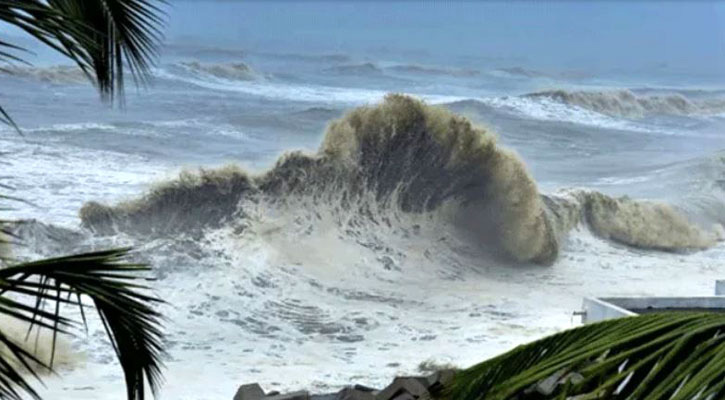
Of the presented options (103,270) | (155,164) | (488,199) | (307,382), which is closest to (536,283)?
(488,199)

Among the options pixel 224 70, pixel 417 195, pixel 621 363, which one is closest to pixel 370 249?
pixel 417 195

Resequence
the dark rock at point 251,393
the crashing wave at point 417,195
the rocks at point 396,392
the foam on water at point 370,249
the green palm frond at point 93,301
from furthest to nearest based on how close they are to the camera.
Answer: the crashing wave at point 417,195, the foam on water at point 370,249, the dark rock at point 251,393, the rocks at point 396,392, the green palm frond at point 93,301

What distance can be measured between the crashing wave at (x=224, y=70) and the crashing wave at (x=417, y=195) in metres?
1.35

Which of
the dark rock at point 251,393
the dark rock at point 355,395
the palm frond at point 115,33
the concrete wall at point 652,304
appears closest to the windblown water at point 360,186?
the dark rock at point 251,393

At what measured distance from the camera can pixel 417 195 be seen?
10.8 meters

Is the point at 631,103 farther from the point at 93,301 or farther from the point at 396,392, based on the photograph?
the point at 93,301

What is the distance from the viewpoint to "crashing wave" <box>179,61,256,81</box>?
37.2 ft

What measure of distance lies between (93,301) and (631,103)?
1129 centimetres

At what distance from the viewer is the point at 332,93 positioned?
1112 centimetres

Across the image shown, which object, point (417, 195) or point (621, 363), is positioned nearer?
point (621, 363)

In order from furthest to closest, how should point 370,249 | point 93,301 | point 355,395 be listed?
point 370,249
point 355,395
point 93,301

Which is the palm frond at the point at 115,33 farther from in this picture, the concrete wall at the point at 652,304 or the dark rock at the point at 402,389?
the concrete wall at the point at 652,304

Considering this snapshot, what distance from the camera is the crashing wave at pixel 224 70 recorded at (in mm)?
11336

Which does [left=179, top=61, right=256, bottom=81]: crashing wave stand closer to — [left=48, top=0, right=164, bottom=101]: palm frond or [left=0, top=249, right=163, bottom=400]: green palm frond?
[left=48, top=0, right=164, bottom=101]: palm frond
